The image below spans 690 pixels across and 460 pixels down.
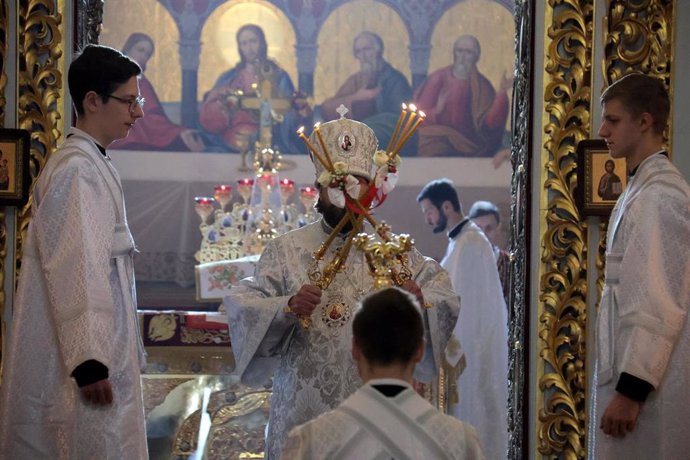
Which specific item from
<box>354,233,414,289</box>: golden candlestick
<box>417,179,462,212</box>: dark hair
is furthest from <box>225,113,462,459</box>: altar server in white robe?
<box>417,179,462,212</box>: dark hair

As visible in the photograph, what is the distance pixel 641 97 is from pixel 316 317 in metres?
1.32

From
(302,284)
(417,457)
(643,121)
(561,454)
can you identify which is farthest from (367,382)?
(561,454)

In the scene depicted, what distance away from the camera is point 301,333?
3832 mm

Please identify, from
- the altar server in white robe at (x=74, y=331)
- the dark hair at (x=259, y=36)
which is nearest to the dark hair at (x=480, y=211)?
the dark hair at (x=259, y=36)

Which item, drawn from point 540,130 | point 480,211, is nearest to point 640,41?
point 540,130

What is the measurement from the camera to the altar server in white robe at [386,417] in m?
2.39

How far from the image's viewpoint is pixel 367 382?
2.45 metres

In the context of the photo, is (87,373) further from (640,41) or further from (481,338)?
(481,338)

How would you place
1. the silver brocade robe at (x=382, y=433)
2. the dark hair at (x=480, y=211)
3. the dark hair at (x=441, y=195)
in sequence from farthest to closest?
the dark hair at (x=480, y=211), the dark hair at (x=441, y=195), the silver brocade robe at (x=382, y=433)

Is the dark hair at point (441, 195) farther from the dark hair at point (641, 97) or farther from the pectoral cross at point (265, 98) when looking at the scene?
the dark hair at point (641, 97)

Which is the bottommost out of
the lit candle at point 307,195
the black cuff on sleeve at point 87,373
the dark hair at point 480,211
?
the black cuff on sleeve at point 87,373

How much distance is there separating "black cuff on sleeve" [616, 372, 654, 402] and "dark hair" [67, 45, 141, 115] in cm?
187

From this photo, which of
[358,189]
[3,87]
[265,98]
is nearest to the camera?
[358,189]

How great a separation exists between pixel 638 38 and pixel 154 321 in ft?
10.3
